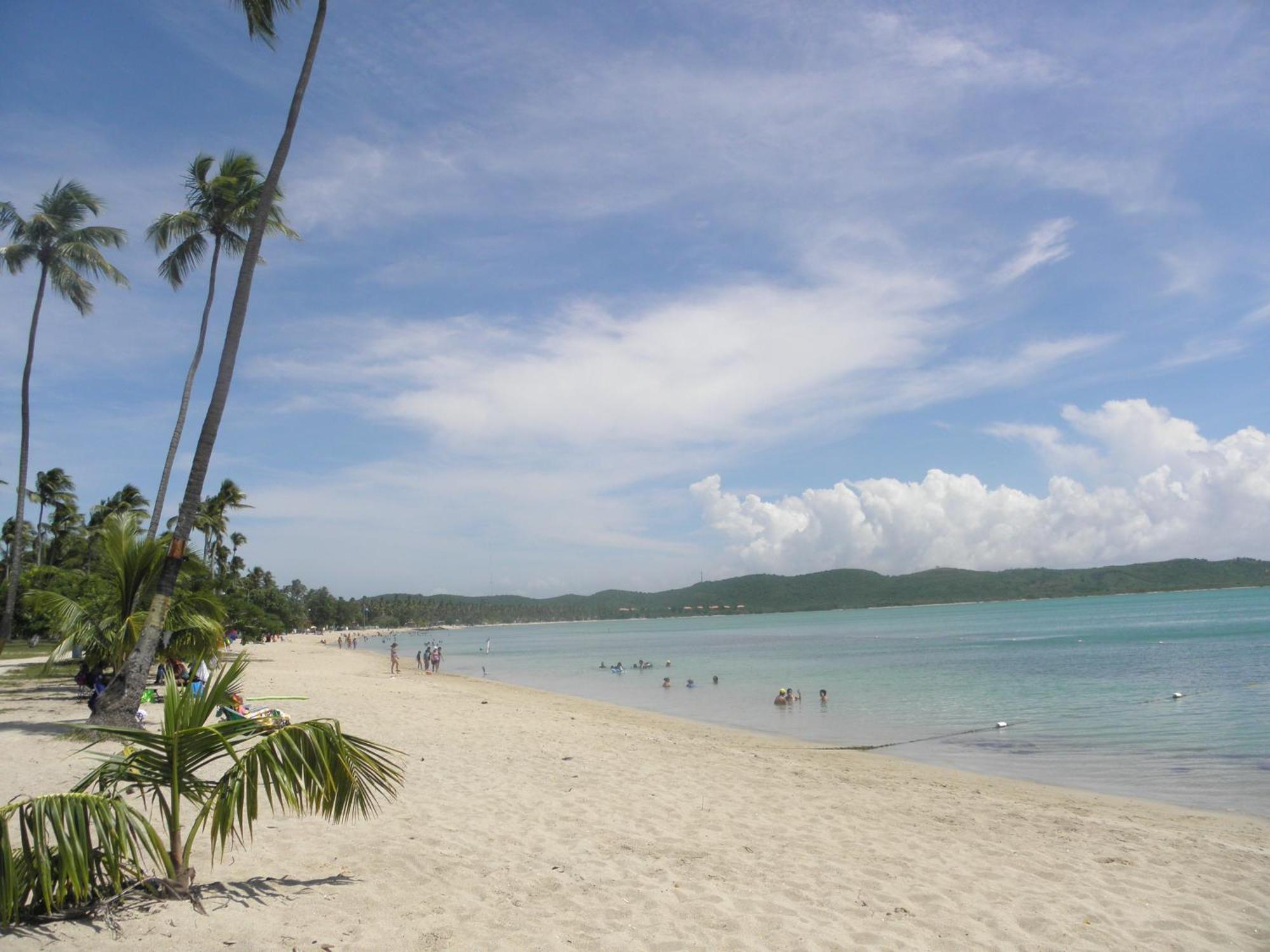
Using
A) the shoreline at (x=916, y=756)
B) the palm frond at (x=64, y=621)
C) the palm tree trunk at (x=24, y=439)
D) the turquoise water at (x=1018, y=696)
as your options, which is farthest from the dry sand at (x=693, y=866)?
the palm tree trunk at (x=24, y=439)

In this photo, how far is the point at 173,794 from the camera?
470 cm

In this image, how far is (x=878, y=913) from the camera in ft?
19.2

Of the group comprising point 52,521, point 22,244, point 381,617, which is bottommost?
point 381,617

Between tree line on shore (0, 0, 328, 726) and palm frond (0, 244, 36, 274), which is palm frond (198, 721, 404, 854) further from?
palm frond (0, 244, 36, 274)

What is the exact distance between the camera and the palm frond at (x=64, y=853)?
4.01m

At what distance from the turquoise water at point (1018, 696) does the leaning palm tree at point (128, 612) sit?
43.4ft

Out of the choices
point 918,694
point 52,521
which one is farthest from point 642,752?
point 52,521

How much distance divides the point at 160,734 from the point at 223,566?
60.9 meters

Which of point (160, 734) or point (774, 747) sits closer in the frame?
point (160, 734)

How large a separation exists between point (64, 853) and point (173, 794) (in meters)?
0.67

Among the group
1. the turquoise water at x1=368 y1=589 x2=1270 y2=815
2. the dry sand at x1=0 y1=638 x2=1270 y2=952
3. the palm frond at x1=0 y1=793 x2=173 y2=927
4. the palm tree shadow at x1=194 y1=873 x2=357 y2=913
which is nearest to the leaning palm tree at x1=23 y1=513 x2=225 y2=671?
the dry sand at x1=0 y1=638 x2=1270 y2=952

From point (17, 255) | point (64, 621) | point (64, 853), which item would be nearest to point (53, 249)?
point (17, 255)

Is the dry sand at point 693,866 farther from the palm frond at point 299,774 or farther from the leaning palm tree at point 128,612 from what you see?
the leaning palm tree at point 128,612

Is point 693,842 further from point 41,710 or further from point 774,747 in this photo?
point 41,710
